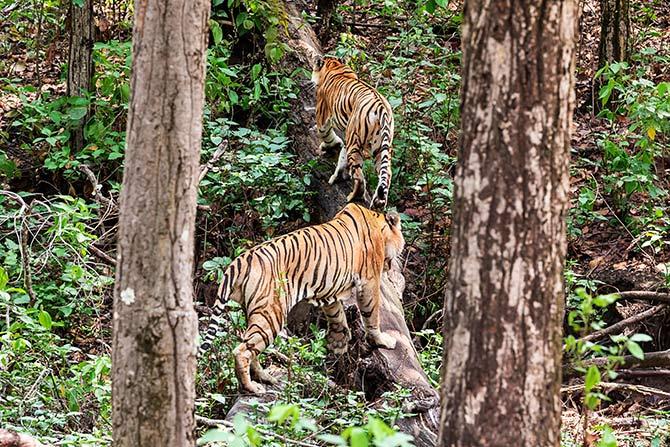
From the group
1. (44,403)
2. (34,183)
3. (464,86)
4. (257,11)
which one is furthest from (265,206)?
(464,86)

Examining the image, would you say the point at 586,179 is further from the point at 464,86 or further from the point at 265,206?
the point at 464,86

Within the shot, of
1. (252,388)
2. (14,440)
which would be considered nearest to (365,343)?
(252,388)

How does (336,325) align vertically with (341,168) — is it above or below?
below

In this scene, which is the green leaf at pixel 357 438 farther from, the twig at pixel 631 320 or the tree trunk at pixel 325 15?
the tree trunk at pixel 325 15

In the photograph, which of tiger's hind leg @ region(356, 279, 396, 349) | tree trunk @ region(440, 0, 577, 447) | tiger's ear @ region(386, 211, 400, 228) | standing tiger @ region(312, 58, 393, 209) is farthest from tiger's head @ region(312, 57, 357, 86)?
tree trunk @ region(440, 0, 577, 447)

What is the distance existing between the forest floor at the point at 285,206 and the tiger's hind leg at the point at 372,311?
350mm

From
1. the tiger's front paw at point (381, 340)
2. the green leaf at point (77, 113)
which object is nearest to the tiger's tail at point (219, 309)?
the tiger's front paw at point (381, 340)

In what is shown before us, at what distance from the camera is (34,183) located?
33.9ft

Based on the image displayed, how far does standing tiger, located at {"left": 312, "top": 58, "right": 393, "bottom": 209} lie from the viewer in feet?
29.4

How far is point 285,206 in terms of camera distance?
930 centimetres

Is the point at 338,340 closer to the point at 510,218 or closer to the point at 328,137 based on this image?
the point at 328,137

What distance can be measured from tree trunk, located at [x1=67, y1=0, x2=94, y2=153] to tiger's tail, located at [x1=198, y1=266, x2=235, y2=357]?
4111mm

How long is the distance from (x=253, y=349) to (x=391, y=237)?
182 cm

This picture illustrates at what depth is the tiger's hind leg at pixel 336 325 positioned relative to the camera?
24.7ft
